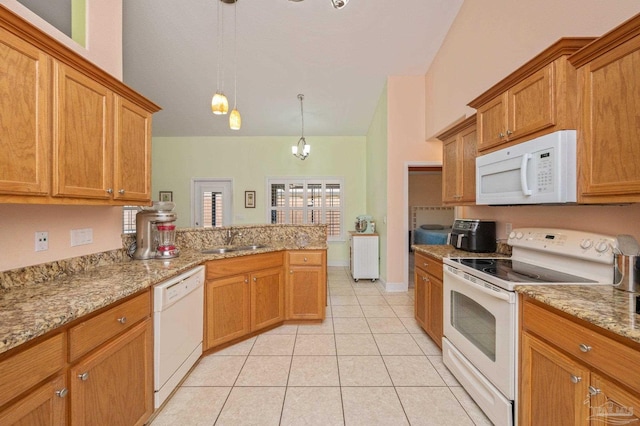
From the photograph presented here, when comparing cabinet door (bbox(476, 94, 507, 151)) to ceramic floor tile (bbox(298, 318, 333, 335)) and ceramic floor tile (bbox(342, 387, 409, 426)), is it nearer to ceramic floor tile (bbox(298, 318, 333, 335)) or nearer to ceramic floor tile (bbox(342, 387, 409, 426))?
ceramic floor tile (bbox(342, 387, 409, 426))

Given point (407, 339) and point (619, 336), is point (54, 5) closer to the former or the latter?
point (619, 336)

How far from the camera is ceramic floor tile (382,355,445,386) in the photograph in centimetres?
197

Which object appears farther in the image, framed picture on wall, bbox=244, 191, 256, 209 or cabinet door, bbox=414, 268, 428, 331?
framed picture on wall, bbox=244, 191, 256, 209

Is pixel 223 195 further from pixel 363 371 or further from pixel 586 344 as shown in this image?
pixel 586 344

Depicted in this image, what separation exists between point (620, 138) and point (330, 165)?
531 centimetres

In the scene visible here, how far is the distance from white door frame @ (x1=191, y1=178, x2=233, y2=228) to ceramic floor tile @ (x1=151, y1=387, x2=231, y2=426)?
4.77 m

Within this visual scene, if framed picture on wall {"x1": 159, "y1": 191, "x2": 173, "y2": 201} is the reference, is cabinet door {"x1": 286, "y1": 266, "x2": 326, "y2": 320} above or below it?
below

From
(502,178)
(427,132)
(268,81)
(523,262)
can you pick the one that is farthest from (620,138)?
(268,81)

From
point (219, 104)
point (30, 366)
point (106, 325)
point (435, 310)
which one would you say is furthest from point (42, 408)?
point (435, 310)

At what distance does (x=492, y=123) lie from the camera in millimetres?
2006

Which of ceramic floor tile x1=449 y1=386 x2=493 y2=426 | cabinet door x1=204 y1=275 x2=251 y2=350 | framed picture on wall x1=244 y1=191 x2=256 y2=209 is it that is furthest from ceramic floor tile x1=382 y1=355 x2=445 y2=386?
framed picture on wall x1=244 y1=191 x2=256 y2=209

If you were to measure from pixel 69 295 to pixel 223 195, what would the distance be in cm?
533

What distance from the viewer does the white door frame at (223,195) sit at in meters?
6.31

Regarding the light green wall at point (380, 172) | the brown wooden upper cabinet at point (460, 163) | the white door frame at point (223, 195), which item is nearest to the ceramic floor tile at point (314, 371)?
the brown wooden upper cabinet at point (460, 163)
